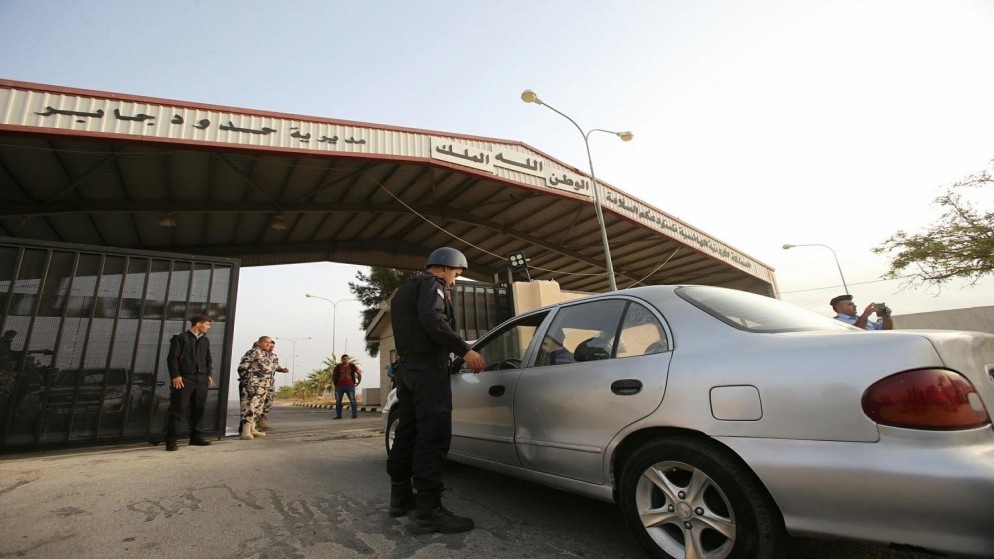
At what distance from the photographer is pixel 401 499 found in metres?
2.87

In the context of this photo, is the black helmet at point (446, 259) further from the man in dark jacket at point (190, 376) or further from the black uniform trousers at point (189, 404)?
the black uniform trousers at point (189, 404)

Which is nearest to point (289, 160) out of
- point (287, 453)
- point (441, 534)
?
point (287, 453)

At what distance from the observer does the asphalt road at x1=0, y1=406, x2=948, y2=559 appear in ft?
7.61

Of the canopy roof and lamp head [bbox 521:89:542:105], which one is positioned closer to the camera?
the canopy roof

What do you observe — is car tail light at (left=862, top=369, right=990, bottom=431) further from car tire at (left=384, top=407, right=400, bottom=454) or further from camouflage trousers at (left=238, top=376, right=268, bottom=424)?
camouflage trousers at (left=238, top=376, right=268, bottom=424)

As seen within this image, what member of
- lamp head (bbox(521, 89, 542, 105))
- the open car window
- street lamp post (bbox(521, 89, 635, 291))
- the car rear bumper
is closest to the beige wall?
street lamp post (bbox(521, 89, 635, 291))

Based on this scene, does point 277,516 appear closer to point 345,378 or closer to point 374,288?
point 345,378

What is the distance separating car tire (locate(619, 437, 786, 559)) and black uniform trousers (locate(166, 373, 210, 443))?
246 inches

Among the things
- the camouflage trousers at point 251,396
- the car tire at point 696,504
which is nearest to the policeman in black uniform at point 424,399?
the car tire at point 696,504

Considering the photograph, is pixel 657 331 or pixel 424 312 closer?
pixel 657 331

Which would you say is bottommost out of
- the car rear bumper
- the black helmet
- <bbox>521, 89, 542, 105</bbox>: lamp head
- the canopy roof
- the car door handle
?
the car rear bumper

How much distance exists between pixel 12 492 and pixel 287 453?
90.5 inches

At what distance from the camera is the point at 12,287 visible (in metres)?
5.66

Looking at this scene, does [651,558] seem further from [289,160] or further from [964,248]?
[964,248]
